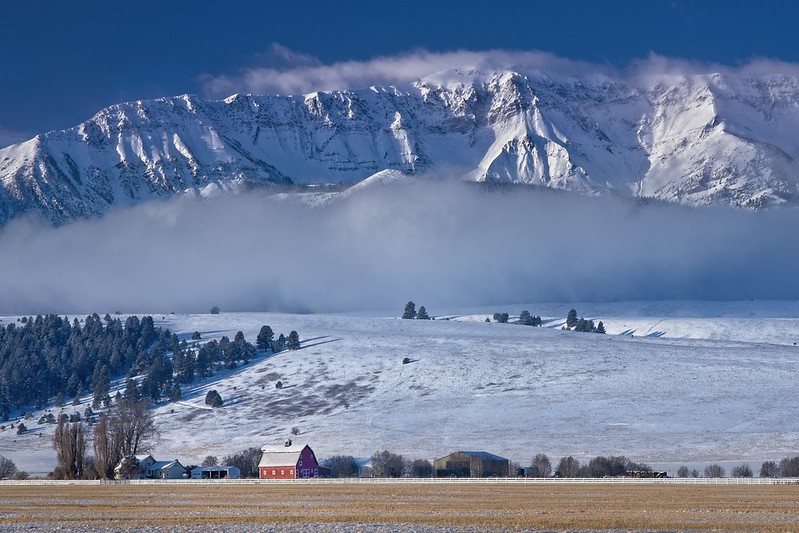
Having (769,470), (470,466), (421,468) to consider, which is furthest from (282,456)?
(769,470)

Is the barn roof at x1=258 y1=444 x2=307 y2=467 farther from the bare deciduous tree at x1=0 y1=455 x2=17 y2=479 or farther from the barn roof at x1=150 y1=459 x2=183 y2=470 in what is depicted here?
the bare deciduous tree at x1=0 y1=455 x2=17 y2=479

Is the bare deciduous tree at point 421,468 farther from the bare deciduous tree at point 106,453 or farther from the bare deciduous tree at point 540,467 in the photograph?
the bare deciduous tree at point 106,453

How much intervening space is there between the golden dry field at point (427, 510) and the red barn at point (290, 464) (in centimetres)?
5533

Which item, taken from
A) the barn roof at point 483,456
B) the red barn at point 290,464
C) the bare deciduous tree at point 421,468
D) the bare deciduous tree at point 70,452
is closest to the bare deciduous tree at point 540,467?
the barn roof at point 483,456

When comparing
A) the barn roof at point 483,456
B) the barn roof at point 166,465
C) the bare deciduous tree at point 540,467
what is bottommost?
the barn roof at point 166,465

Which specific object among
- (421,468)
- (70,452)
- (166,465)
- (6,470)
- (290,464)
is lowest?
(6,470)

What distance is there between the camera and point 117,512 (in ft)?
201

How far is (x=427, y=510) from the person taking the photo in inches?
2384

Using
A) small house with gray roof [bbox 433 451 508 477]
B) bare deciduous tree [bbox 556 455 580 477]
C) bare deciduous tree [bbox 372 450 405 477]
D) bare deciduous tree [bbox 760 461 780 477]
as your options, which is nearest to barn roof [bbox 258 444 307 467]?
bare deciduous tree [bbox 372 450 405 477]

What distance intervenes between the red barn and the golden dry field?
5533 cm

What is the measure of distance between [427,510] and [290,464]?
81611 millimetres

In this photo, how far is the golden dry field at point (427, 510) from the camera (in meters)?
51.5

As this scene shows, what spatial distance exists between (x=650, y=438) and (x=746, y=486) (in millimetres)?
58387

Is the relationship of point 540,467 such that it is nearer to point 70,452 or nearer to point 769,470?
point 769,470
